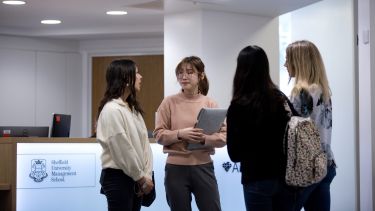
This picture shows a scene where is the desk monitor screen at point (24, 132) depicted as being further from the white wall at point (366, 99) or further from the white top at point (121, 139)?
the white top at point (121, 139)

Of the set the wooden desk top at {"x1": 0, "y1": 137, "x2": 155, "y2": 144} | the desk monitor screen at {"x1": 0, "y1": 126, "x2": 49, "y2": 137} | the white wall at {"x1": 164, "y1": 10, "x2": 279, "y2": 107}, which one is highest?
the white wall at {"x1": 164, "y1": 10, "x2": 279, "y2": 107}

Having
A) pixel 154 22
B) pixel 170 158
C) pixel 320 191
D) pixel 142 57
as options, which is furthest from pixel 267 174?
pixel 142 57

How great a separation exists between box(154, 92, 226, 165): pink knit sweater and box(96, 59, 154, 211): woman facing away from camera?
0.99 feet

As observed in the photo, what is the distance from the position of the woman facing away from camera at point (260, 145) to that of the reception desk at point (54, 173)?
284 centimetres

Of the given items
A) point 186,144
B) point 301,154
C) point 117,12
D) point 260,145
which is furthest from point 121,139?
point 117,12

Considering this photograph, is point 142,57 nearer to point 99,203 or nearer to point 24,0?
point 24,0

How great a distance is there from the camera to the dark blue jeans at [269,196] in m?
2.77

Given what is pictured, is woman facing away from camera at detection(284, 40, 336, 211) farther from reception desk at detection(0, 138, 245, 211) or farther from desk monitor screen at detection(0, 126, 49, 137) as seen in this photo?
desk monitor screen at detection(0, 126, 49, 137)

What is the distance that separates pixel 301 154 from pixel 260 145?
6.9 inches

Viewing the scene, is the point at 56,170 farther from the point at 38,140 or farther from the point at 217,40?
the point at 217,40

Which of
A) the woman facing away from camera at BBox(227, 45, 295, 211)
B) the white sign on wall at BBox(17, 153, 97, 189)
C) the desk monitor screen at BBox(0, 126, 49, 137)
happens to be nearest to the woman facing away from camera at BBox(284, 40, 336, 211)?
the woman facing away from camera at BBox(227, 45, 295, 211)

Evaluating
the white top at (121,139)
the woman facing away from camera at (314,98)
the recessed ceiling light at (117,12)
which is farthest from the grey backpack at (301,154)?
the recessed ceiling light at (117,12)

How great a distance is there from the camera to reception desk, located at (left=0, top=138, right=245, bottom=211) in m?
5.66

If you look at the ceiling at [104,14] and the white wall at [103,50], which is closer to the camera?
the ceiling at [104,14]
